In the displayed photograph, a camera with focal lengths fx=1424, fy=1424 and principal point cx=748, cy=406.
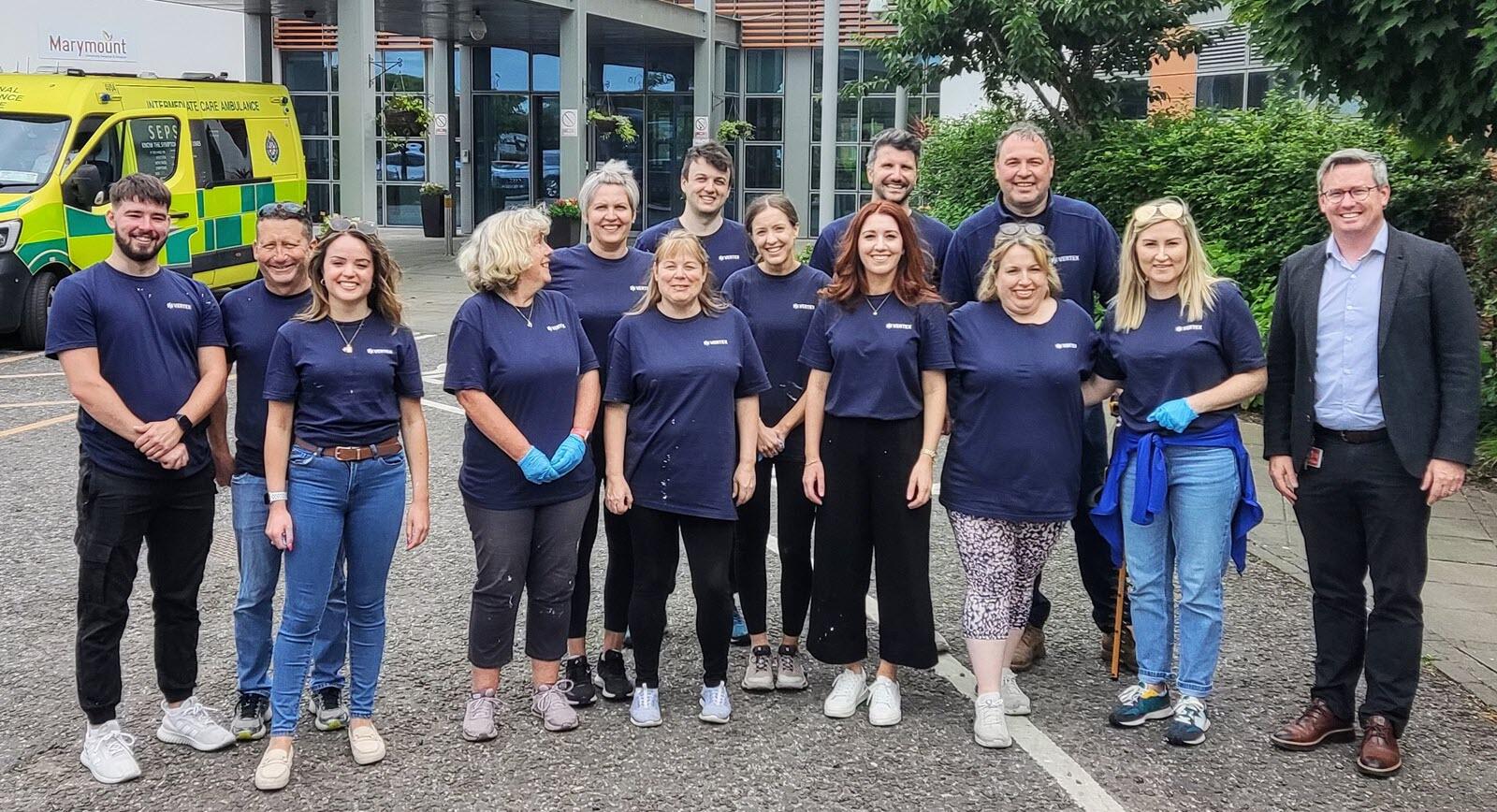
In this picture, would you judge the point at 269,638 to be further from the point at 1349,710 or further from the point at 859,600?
the point at 1349,710

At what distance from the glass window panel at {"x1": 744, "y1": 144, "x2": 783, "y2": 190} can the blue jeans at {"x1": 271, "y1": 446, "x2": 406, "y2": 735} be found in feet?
90.7

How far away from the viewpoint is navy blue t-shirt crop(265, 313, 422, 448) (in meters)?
4.34

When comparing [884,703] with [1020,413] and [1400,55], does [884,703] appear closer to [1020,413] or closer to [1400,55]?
[1020,413]

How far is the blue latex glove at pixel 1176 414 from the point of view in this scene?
462cm

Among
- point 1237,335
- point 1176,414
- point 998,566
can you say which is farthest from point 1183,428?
point 998,566

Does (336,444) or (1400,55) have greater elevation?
(1400,55)

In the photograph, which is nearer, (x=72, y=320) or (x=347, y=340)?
(x=72, y=320)

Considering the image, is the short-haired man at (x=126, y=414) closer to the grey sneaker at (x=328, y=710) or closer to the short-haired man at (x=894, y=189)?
the grey sneaker at (x=328, y=710)

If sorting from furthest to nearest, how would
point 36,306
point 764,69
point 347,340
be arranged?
point 764,69
point 36,306
point 347,340

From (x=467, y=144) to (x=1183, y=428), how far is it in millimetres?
27964

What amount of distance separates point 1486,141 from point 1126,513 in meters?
4.48

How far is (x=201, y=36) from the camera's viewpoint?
95.7ft

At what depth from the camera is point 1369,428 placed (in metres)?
4.55

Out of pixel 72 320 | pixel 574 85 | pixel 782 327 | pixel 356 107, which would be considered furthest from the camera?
pixel 574 85
